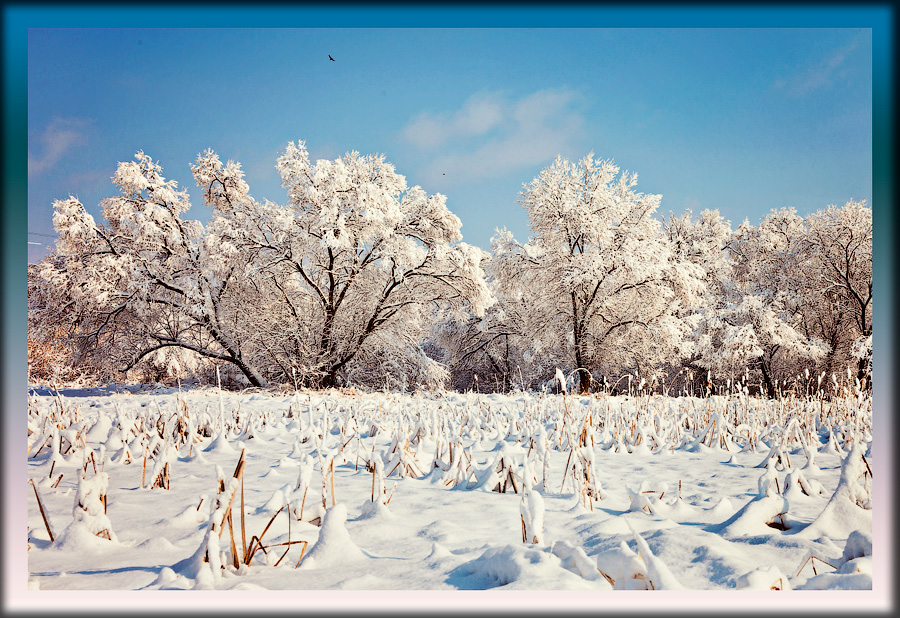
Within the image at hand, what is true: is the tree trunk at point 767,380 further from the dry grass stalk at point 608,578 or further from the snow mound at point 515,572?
the snow mound at point 515,572

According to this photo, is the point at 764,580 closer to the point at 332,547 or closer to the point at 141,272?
the point at 332,547

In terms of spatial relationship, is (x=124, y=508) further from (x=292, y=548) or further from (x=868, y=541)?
(x=868, y=541)

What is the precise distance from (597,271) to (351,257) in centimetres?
715

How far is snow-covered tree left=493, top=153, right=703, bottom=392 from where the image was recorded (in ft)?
48.2

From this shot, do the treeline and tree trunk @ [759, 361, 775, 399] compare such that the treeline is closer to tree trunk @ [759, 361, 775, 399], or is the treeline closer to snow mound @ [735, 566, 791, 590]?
tree trunk @ [759, 361, 775, 399]

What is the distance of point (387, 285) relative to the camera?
13.0m

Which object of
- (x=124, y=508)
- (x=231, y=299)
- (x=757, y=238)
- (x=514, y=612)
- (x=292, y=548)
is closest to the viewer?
(x=514, y=612)

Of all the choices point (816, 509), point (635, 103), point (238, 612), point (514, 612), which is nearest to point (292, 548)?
point (238, 612)

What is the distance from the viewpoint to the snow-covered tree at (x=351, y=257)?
11.4 meters

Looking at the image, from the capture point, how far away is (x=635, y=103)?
320 cm

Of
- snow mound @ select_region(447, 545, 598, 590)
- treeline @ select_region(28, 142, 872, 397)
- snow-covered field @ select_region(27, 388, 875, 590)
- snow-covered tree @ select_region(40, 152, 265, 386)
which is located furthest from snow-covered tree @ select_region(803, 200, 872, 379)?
snow-covered tree @ select_region(40, 152, 265, 386)

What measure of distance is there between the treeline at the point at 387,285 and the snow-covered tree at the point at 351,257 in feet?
0.17
